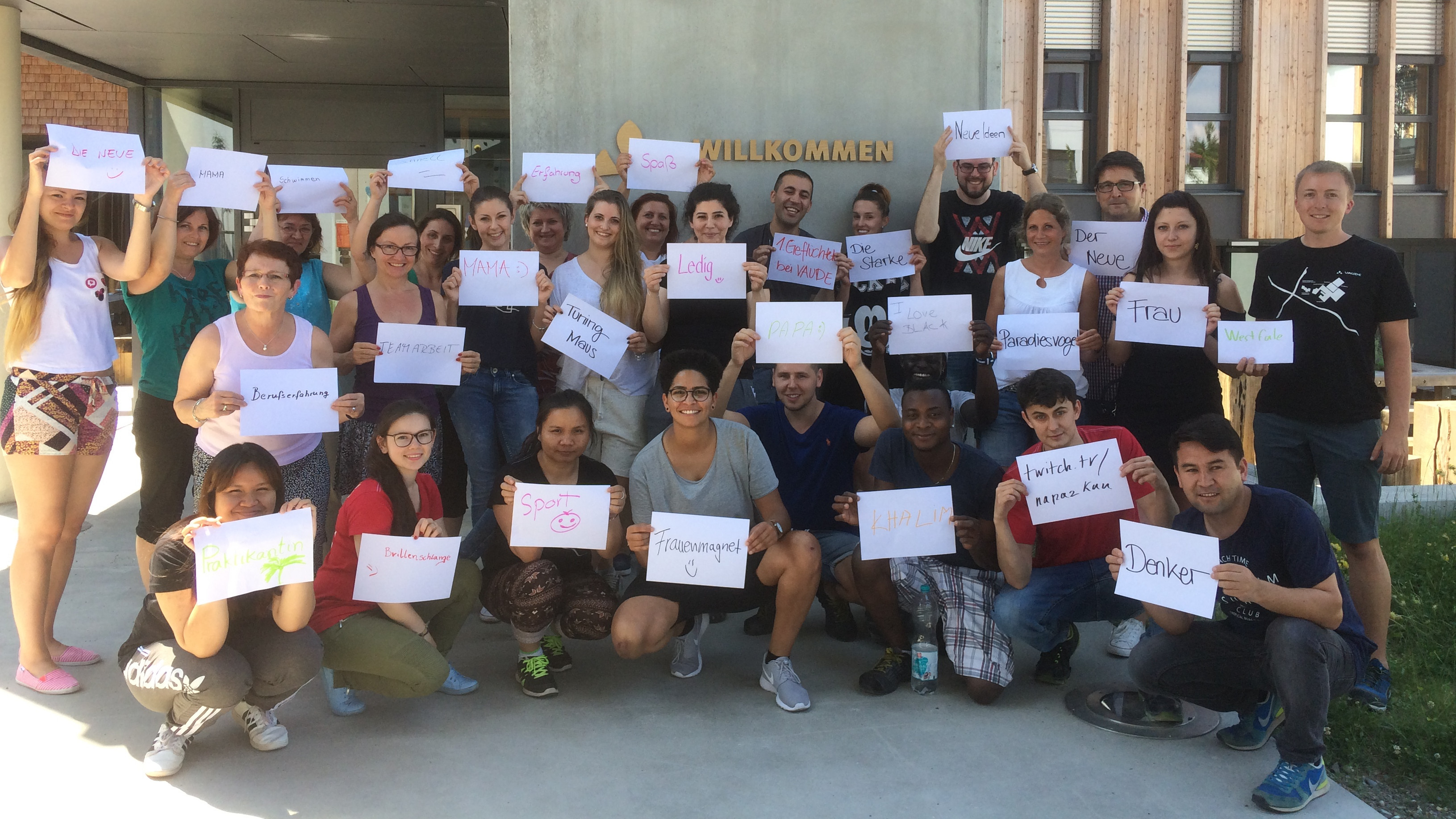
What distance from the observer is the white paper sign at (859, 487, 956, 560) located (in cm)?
383

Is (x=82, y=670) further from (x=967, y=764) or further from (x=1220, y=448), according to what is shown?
(x=1220, y=448)

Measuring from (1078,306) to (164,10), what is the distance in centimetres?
656

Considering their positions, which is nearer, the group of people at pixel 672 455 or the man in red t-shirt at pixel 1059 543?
the group of people at pixel 672 455

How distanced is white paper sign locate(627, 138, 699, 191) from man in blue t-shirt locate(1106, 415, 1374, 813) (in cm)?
272

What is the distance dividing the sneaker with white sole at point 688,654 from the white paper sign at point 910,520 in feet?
2.56

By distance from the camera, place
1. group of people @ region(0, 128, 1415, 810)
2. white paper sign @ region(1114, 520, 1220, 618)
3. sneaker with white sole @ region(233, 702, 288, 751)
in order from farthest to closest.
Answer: sneaker with white sole @ region(233, 702, 288, 751) < group of people @ region(0, 128, 1415, 810) < white paper sign @ region(1114, 520, 1220, 618)

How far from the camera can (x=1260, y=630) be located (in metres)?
3.32

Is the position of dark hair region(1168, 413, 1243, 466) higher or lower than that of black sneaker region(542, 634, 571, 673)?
higher

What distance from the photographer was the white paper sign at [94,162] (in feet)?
12.3

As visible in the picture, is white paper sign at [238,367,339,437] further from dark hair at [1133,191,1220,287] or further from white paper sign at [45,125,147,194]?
dark hair at [1133,191,1220,287]

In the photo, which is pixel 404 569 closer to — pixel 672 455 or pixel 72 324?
pixel 672 455

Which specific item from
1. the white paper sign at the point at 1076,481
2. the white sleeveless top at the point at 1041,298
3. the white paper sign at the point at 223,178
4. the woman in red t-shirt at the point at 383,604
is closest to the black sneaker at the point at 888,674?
the white paper sign at the point at 1076,481

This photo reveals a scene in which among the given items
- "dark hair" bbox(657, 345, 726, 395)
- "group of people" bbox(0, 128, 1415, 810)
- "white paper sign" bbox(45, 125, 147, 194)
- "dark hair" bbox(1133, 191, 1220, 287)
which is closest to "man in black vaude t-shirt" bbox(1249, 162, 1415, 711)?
"group of people" bbox(0, 128, 1415, 810)

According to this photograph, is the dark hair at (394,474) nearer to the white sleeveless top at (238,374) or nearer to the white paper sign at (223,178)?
the white sleeveless top at (238,374)
